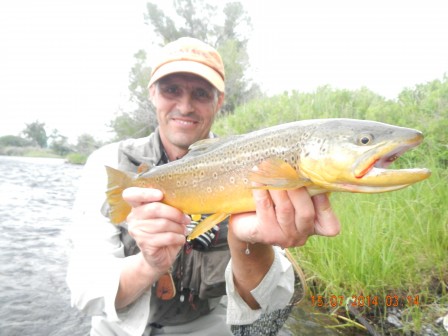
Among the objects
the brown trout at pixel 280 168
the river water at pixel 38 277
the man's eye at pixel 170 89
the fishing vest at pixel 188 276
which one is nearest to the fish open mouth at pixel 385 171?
the brown trout at pixel 280 168

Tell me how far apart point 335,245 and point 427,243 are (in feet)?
2.83

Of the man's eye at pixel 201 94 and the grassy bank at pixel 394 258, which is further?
the man's eye at pixel 201 94

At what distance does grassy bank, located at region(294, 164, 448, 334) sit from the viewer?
331cm

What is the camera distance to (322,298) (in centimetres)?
394

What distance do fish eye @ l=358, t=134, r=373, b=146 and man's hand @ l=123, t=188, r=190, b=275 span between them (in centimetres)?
108

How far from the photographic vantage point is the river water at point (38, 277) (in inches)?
160

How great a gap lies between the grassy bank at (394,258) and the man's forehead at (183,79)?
2.12 meters

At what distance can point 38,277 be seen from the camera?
5418 mm

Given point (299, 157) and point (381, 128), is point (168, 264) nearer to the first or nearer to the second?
point (299, 157)

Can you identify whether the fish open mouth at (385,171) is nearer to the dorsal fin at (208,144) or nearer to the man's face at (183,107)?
the dorsal fin at (208,144)

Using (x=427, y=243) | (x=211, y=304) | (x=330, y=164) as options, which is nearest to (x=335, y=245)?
(x=427, y=243)

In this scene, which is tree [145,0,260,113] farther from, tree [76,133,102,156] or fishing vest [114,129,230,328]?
fishing vest [114,129,230,328]
